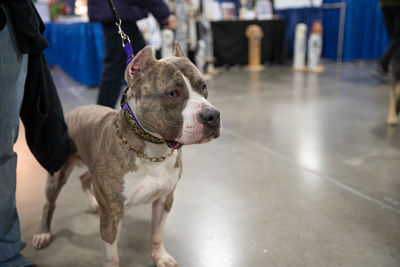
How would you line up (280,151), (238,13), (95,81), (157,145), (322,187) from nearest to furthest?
(157,145), (322,187), (280,151), (95,81), (238,13)

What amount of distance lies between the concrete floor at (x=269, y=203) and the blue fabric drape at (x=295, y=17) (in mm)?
5025

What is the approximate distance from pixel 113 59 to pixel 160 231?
1.53 m

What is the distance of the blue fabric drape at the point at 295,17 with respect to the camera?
334 inches

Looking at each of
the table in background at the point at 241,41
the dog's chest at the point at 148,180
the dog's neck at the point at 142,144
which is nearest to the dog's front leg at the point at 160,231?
the dog's chest at the point at 148,180

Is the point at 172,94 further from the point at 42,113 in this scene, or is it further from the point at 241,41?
the point at 241,41

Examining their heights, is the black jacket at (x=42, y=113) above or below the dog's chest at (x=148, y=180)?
above

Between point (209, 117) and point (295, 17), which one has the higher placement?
point (295, 17)

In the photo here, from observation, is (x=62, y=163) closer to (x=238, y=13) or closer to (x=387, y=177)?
(x=387, y=177)

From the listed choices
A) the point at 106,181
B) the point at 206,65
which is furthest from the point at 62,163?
the point at 206,65

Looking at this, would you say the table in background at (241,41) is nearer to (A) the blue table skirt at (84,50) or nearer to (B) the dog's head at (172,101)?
(A) the blue table skirt at (84,50)

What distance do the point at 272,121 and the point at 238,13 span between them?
6.10 m

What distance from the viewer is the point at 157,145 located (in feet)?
4.55

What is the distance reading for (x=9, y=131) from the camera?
145 cm

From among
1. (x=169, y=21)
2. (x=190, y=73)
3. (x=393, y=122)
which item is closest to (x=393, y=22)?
(x=393, y=122)
